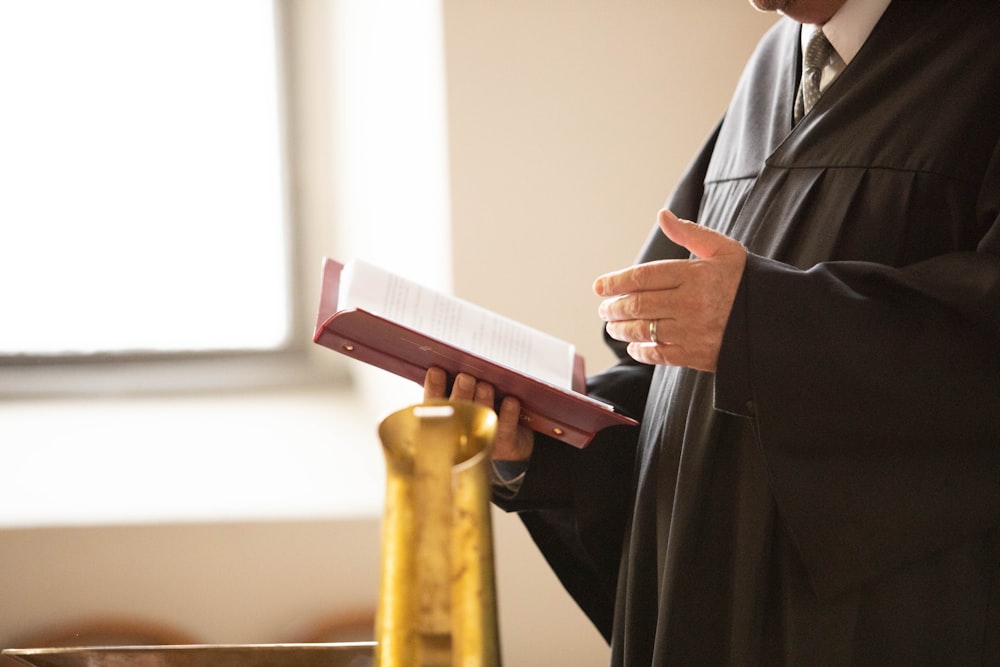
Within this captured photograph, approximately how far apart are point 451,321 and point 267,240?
179 centimetres

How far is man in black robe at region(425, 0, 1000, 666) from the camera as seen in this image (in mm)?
1280

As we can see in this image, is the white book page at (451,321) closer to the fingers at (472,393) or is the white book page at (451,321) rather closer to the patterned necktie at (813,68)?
the fingers at (472,393)

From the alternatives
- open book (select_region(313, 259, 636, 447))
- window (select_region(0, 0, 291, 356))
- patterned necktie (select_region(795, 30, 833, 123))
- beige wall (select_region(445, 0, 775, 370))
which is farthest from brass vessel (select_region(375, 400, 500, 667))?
window (select_region(0, 0, 291, 356))

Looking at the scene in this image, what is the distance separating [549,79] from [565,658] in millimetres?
1444

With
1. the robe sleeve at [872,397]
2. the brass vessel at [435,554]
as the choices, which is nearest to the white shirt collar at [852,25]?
the robe sleeve at [872,397]

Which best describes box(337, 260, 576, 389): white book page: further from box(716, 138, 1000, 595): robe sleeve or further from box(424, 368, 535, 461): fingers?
box(716, 138, 1000, 595): robe sleeve

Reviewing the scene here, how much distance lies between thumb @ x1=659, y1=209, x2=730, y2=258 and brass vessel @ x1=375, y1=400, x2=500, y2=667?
21.5 inches

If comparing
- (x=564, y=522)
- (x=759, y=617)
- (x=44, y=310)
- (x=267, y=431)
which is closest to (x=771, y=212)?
(x=759, y=617)

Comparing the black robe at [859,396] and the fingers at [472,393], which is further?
the fingers at [472,393]

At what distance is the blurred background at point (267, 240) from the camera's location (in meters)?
2.54

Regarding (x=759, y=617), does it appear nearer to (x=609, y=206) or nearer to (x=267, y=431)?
(x=609, y=206)

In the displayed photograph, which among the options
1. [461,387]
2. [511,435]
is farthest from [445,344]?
[511,435]

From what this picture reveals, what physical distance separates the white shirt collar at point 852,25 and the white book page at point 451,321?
0.64m

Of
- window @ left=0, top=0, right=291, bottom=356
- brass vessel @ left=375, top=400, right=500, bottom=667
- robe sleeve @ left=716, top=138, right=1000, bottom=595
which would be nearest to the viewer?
brass vessel @ left=375, top=400, right=500, bottom=667
